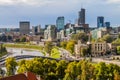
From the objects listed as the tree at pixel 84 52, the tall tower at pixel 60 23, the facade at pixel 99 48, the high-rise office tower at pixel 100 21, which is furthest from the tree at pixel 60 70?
the high-rise office tower at pixel 100 21

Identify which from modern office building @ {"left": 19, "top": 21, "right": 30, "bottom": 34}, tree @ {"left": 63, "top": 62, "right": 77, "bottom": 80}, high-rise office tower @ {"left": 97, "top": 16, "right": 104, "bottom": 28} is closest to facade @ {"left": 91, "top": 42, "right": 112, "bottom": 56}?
tree @ {"left": 63, "top": 62, "right": 77, "bottom": 80}

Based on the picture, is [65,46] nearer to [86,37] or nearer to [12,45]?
[86,37]

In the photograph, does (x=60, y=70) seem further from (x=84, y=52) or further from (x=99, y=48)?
(x=99, y=48)

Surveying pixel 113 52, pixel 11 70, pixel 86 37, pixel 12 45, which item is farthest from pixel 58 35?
pixel 11 70

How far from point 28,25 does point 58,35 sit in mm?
47291

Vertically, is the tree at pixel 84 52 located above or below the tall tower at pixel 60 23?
below

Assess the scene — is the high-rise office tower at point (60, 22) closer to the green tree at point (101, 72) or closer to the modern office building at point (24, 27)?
the modern office building at point (24, 27)

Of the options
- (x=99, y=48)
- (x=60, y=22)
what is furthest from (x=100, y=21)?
(x=99, y=48)

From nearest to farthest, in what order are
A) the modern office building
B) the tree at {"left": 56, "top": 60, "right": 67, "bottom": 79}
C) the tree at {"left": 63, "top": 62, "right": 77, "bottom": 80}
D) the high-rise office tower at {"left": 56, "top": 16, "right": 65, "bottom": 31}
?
the tree at {"left": 63, "top": 62, "right": 77, "bottom": 80} < the tree at {"left": 56, "top": 60, "right": 67, "bottom": 79} < the high-rise office tower at {"left": 56, "top": 16, "right": 65, "bottom": 31} < the modern office building

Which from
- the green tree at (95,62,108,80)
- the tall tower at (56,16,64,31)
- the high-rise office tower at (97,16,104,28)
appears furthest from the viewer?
the high-rise office tower at (97,16,104,28)

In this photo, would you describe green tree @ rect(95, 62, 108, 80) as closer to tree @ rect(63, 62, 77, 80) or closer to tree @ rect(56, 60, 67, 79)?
tree @ rect(63, 62, 77, 80)

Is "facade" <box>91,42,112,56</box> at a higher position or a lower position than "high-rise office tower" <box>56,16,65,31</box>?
lower

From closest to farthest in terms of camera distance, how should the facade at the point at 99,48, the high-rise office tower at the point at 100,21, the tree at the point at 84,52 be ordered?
the tree at the point at 84,52 < the facade at the point at 99,48 < the high-rise office tower at the point at 100,21

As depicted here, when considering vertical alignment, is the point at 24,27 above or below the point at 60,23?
below
